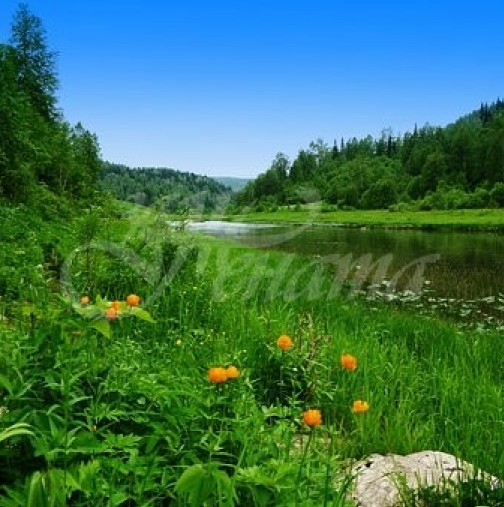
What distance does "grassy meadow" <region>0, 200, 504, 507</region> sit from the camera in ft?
7.15

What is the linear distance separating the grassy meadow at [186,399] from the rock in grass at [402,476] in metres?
0.19

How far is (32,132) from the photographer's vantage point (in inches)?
1344

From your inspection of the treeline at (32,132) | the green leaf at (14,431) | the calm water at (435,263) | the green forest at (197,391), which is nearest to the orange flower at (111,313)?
the green forest at (197,391)

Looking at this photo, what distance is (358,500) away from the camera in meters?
3.13

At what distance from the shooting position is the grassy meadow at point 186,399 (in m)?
2.18

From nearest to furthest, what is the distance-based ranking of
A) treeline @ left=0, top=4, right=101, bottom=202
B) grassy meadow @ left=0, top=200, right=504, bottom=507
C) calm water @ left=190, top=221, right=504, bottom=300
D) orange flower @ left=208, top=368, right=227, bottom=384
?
grassy meadow @ left=0, top=200, right=504, bottom=507 → orange flower @ left=208, top=368, right=227, bottom=384 → calm water @ left=190, top=221, right=504, bottom=300 → treeline @ left=0, top=4, right=101, bottom=202

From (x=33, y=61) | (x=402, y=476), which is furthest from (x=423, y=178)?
(x=402, y=476)

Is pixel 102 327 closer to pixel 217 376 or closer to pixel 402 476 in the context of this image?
pixel 217 376

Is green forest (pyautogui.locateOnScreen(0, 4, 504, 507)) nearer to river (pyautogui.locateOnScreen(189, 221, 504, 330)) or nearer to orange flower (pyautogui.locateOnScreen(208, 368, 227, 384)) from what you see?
orange flower (pyautogui.locateOnScreen(208, 368, 227, 384))

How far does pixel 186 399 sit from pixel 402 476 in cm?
135

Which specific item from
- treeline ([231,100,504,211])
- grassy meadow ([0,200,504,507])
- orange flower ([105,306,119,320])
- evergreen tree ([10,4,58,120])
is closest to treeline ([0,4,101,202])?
evergreen tree ([10,4,58,120])

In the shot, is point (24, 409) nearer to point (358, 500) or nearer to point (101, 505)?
point (101, 505)

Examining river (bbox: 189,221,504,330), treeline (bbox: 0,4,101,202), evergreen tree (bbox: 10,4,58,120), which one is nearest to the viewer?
river (bbox: 189,221,504,330)

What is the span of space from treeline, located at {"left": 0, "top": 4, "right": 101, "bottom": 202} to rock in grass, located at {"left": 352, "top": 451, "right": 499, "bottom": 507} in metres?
25.2
